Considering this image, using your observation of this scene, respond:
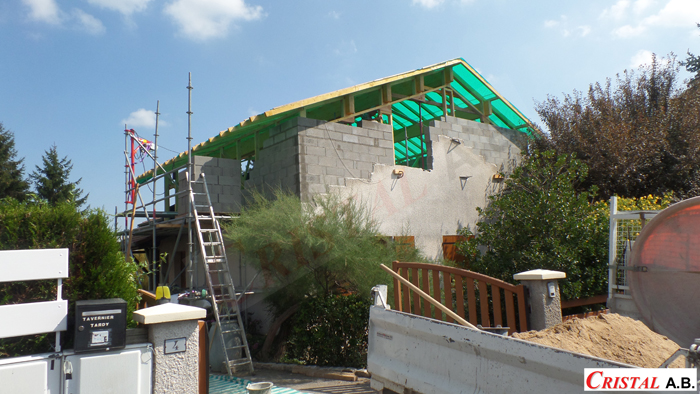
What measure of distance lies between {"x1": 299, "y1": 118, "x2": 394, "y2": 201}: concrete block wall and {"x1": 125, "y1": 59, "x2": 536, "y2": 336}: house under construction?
0.07 ft

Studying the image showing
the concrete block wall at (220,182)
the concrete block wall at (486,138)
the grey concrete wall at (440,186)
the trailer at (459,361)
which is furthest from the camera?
the concrete block wall at (486,138)

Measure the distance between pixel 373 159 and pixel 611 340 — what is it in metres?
6.96

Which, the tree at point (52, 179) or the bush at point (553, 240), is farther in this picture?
the tree at point (52, 179)

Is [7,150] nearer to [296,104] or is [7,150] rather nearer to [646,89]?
[296,104]

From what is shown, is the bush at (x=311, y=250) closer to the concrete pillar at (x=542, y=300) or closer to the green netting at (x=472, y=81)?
the concrete pillar at (x=542, y=300)

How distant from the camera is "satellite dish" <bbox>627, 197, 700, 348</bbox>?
4.42m

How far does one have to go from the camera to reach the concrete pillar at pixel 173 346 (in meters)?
4.20

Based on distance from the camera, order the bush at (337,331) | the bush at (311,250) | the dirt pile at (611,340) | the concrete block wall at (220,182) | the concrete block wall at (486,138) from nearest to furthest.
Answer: the dirt pile at (611,340), the bush at (337,331), the bush at (311,250), the concrete block wall at (220,182), the concrete block wall at (486,138)

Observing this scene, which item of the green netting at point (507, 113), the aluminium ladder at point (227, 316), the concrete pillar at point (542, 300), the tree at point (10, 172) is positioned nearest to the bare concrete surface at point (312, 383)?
the aluminium ladder at point (227, 316)

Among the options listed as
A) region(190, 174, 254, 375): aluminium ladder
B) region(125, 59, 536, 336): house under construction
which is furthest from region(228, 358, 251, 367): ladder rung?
region(125, 59, 536, 336): house under construction

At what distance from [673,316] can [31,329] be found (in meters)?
5.76

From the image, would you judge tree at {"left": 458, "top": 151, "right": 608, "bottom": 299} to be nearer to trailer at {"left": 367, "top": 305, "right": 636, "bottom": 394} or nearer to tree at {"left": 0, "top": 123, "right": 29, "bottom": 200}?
trailer at {"left": 367, "top": 305, "right": 636, "bottom": 394}

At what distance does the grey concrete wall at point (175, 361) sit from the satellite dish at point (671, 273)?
4.47 m

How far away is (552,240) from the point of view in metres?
7.78
